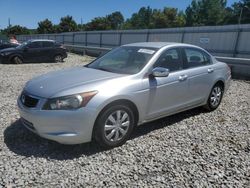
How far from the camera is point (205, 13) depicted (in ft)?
240

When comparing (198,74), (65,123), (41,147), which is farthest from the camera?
(198,74)

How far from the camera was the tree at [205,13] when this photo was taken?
236 ft

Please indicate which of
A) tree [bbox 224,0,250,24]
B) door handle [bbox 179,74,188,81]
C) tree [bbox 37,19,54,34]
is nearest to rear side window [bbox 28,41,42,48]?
door handle [bbox 179,74,188,81]

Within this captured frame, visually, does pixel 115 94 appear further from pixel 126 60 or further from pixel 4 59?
pixel 4 59

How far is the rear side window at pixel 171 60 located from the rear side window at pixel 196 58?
28 centimetres

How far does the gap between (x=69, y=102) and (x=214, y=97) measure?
358 cm

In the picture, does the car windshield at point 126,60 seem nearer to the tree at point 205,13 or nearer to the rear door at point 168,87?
the rear door at point 168,87

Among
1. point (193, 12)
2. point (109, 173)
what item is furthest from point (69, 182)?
point (193, 12)

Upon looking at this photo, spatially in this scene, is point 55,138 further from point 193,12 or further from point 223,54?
point 193,12

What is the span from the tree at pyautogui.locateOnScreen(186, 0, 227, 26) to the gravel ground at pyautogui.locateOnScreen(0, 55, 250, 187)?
235 ft

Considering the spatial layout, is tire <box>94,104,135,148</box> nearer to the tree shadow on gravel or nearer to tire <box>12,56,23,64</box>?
the tree shadow on gravel

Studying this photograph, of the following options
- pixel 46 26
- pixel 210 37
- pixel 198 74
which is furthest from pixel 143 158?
pixel 46 26

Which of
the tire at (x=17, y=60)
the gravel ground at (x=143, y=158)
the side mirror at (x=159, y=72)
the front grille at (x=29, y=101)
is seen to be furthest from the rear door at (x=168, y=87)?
the tire at (x=17, y=60)

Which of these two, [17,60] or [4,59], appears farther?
[17,60]
